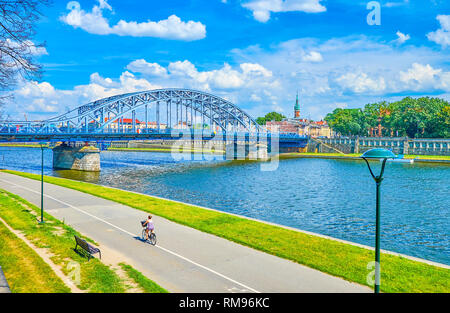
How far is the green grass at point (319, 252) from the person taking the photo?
1311 centimetres

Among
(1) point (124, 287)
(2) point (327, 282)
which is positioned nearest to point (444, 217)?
(2) point (327, 282)

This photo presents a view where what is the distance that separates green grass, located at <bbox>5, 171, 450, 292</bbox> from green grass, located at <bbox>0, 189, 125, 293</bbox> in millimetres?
6957

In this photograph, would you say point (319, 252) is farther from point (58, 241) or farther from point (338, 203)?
point (338, 203)

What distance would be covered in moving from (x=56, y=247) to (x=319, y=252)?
12545 millimetres

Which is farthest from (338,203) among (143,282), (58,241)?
(143,282)

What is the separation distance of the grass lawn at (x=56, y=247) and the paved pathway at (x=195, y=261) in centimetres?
116

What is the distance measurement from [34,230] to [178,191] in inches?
945

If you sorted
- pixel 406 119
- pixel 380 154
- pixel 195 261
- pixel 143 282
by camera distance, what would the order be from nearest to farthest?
pixel 380 154, pixel 143 282, pixel 195 261, pixel 406 119

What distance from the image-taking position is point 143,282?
39.6ft

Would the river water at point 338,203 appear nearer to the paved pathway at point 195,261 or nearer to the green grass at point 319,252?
the green grass at point 319,252

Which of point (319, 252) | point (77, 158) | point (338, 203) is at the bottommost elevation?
point (338, 203)

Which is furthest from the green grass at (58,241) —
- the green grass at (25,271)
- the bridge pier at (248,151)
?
the bridge pier at (248,151)
